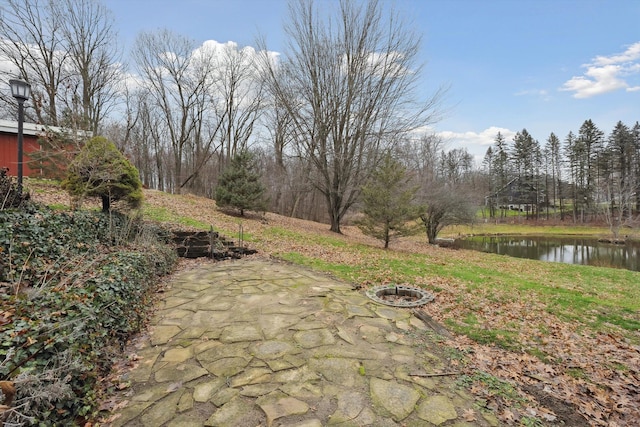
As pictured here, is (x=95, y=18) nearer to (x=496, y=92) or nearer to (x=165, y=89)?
(x=165, y=89)

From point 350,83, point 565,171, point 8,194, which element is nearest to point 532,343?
point 8,194

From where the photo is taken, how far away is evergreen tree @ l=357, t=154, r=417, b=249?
10.3 m

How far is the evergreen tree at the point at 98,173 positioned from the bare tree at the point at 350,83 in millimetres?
8396

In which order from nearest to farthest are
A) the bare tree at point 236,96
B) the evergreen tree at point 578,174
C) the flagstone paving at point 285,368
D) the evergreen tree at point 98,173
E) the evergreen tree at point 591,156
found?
1. the flagstone paving at point 285,368
2. the evergreen tree at point 98,173
3. the bare tree at point 236,96
4. the evergreen tree at point 591,156
5. the evergreen tree at point 578,174

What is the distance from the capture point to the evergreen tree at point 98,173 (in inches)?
224

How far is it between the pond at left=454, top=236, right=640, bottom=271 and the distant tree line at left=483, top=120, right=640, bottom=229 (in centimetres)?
703

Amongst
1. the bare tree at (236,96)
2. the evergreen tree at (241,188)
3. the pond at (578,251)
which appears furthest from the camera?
the bare tree at (236,96)

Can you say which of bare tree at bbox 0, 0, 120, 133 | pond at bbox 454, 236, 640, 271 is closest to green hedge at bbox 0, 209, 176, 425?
bare tree at bbox 0, 0, 120, 133

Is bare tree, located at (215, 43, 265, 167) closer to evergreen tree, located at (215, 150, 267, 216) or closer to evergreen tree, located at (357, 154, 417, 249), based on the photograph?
evergreen tree, located at (215, 150, 267, 216)

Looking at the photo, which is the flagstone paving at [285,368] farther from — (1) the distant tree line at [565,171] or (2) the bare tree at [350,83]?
(1) the distant tree line at [565,171]

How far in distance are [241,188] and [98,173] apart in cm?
786

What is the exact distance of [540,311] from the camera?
14.8 feet

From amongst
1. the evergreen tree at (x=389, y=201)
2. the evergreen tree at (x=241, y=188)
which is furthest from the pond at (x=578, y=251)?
the evergreen tree at (x=241, y=188)

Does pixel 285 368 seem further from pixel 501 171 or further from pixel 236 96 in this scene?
pixel 501 171
